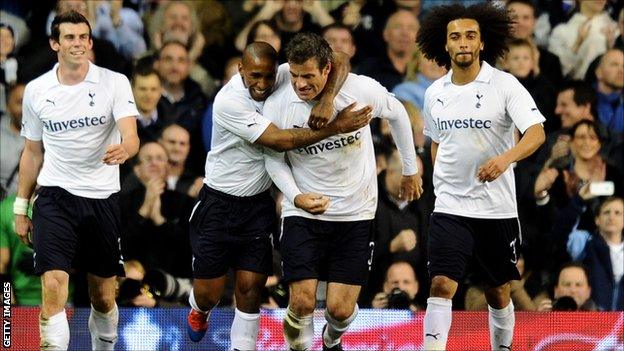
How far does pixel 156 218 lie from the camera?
41.1 ft

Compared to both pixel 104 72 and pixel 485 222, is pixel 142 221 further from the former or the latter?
pixel 485 222

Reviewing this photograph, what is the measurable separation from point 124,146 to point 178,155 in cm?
331

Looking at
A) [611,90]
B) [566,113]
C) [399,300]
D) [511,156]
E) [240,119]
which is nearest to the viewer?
[511,156]

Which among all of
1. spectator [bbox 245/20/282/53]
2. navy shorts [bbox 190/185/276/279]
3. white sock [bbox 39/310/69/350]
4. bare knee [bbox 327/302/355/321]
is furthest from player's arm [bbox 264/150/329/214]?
spectator [bbox 245/20/282/53]

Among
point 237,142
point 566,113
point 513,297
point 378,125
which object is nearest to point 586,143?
point 566,113

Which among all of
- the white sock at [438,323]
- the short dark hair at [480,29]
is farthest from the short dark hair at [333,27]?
the white sock at [438,323]

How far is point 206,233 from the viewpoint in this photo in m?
9.95

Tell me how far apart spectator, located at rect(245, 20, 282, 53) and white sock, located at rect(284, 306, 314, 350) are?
13.6ft

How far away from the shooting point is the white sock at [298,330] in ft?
31.0

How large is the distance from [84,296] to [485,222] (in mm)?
4125

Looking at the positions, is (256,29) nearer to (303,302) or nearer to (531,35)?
(531,35)

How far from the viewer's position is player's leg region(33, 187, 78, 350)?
949 cm

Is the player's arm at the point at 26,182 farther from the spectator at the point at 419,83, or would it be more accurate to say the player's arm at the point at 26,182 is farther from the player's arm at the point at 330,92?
the spectator at the point at 419,83

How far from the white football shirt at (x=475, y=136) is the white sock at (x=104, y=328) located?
246cm
